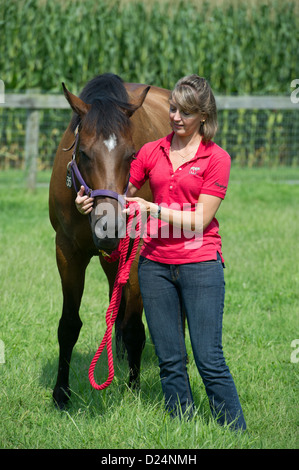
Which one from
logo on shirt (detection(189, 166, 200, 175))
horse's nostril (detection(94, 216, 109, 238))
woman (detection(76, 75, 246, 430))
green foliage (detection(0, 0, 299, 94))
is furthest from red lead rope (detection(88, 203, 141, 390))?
green foliage (detection(0, 0, 299, 94))

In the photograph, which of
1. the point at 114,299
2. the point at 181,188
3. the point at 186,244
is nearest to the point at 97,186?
the point at 181,188

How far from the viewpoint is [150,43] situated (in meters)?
14.2

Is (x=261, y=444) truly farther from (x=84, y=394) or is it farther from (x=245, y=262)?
(x=245, y=262)

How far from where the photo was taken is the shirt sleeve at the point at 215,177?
3240 millimetres

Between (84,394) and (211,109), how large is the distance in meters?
1.98

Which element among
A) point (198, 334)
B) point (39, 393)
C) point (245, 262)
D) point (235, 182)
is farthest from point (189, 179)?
point (235, 182)

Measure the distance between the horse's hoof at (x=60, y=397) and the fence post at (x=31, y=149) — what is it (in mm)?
6788

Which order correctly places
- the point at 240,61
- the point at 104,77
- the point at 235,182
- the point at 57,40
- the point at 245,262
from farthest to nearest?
the point at 240,61
the point at 57,40
the point at 235,182
the point at 245,262
the point at 104,77

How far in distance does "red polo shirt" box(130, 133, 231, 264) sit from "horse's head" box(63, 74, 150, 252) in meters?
0.14

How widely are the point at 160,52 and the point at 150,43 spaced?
32cm

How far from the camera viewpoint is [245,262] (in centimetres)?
713

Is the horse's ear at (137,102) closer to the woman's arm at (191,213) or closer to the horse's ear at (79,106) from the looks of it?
the horse's ear at (79,106)

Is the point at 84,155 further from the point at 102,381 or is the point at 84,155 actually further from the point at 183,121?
the point at 102,381
